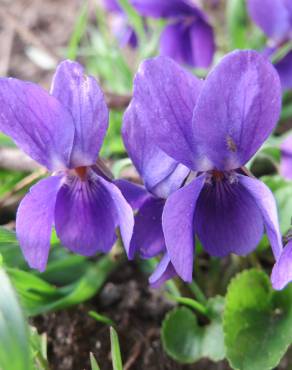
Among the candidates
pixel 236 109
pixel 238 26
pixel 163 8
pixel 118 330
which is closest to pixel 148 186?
pixel 236 109

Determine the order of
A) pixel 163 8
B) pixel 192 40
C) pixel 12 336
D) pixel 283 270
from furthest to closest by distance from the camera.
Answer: pixel 192 40
pixel 163 8
pixel 283 270
pixel 12 336

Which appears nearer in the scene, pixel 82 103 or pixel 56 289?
Result: pixel 82 103

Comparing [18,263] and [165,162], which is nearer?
[165,162]

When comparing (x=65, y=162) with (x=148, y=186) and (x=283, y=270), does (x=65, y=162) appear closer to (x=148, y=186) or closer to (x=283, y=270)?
(x=148, y=186)

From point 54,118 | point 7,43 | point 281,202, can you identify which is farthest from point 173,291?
point 7,43

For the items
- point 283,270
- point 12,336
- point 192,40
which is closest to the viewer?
point 12,336

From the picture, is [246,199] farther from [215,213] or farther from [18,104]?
[18,104]

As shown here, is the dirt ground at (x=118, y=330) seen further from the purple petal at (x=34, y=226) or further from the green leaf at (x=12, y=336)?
the green leaf at (x=12, y=336)

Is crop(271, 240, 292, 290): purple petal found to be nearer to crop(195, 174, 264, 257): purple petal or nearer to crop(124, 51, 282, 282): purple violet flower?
crop(124, 51, 282, 282): purple violet flower

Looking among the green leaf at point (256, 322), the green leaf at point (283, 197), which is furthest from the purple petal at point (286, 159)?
the green leaf at point (256, 322)
